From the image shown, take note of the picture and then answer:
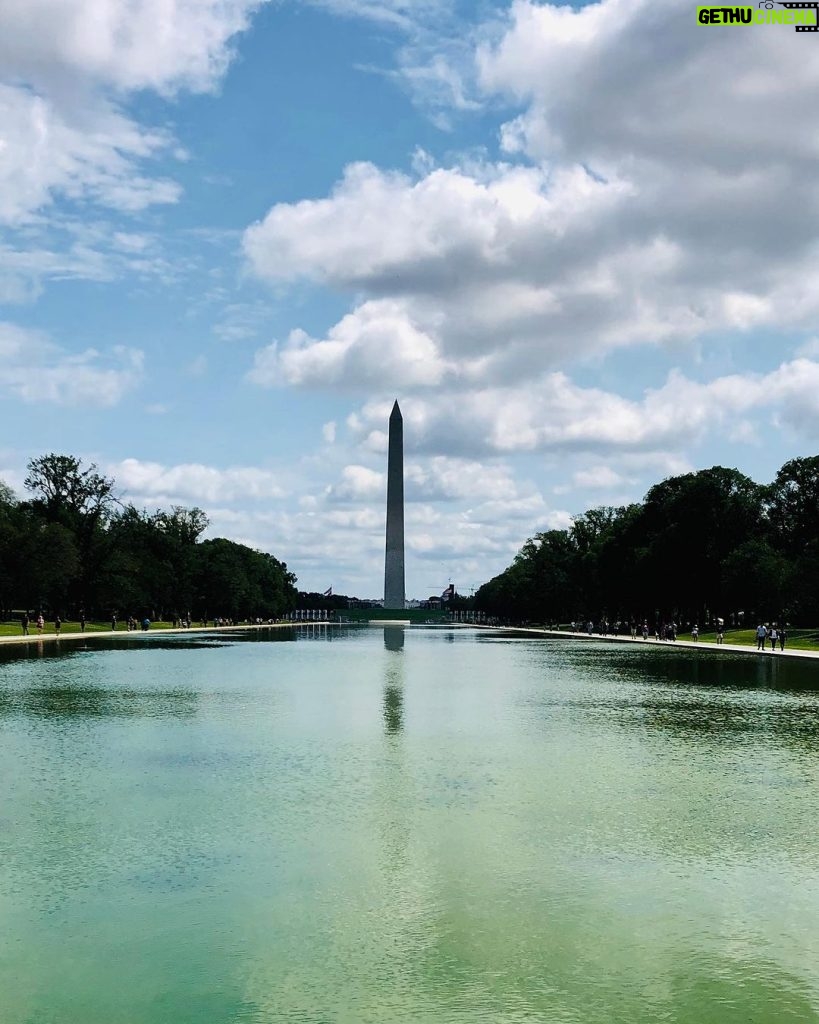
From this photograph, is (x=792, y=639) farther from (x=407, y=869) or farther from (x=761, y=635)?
(x=407, y=869)

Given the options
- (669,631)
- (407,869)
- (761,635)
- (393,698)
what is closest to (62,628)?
(669,631)

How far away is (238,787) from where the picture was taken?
51.2ft

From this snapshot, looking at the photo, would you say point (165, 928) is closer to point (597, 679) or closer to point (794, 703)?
point (794, 703)

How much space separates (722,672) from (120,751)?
2719cm

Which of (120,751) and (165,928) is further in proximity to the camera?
(120,751)

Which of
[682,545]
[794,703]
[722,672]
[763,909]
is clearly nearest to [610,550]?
[682,545]

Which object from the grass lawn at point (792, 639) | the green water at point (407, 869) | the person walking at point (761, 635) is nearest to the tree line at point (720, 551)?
the grass lawn at point (792, 639)

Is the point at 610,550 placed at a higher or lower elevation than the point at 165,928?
higher

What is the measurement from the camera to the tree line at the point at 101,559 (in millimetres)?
86125

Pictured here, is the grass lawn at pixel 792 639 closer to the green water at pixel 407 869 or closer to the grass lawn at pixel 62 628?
the green water at pixel 407 869

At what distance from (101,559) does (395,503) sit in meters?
43.8

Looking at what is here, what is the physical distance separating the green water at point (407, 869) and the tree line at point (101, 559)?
65.2 metres

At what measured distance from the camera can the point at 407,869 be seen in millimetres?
11266

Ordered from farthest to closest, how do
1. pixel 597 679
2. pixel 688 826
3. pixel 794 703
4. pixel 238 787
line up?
pixel 597 679 < pixel 794 703 < pixel 238 787 < pixel 688 826
